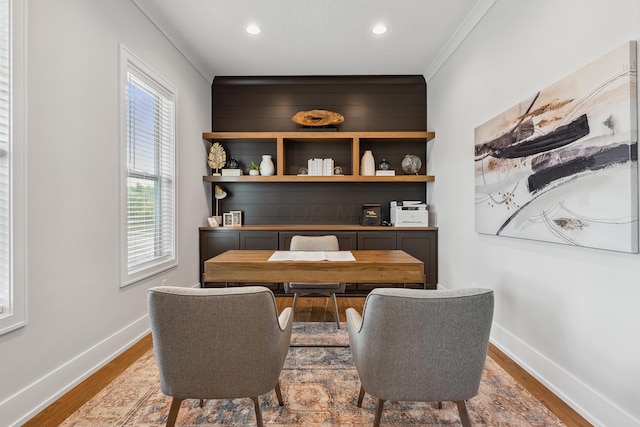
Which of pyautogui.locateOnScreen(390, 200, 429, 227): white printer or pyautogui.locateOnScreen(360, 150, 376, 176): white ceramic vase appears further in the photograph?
pyautogui.locateOnScreen(360, 150, 376, 176): white ceramic vase

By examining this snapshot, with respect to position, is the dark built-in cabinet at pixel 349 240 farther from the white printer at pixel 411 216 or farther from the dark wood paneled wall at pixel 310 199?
the dark wood paneled wall at pixel 310 199

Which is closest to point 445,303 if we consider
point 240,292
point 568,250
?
point 240,292

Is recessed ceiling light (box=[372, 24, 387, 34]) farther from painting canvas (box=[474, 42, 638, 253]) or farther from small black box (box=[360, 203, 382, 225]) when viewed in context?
small black box (box=[360, 203, 382, 225])

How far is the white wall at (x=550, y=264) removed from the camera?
1.50m

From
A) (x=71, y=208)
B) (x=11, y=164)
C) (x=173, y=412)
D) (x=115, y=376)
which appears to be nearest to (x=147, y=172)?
(x=71, y=208)

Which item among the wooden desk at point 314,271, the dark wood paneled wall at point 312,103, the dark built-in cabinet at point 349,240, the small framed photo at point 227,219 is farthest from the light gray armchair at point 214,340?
the dark wood paneled wall at point 312,103

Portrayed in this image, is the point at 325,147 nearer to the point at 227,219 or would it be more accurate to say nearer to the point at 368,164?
the point at 368,164

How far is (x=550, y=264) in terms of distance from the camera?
195 cm

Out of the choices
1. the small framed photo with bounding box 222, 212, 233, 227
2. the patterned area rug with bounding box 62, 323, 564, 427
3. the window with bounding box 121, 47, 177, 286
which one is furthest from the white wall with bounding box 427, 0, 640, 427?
the window with bounding box 121, 47, 177, 286

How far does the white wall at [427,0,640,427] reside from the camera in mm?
1499

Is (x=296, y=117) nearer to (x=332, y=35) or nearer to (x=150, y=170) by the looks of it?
(x=332, y=35)

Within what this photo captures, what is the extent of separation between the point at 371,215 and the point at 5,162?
3398 millimetres

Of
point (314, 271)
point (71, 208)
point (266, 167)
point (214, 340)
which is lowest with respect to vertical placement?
point (214, 340)

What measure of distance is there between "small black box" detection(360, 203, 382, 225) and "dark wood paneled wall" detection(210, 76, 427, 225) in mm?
242
